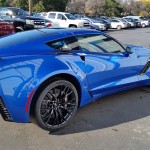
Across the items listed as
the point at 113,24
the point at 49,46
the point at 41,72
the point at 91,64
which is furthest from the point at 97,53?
the point at 113,24

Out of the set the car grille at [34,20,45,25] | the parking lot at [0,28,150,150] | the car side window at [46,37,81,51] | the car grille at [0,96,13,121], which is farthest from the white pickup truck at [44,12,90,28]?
the car grille at [0,96,13,121]

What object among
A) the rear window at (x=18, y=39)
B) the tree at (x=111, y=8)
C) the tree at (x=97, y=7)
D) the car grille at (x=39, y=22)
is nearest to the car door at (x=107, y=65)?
the rear window at (x=18, y=39)

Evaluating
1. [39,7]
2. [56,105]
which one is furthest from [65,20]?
[56,105]

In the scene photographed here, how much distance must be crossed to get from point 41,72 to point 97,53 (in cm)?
120

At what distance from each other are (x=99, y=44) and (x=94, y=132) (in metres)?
1.52

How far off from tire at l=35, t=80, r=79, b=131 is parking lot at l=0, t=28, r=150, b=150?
15 cm

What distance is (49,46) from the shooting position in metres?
4.00

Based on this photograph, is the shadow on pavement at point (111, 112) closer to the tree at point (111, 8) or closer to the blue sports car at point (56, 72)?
the blue sports car at point (56, 72)

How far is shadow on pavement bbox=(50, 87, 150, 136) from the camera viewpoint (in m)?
4.14

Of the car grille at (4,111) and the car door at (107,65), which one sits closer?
the car grille at (4,111)

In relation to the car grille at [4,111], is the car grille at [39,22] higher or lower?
lower

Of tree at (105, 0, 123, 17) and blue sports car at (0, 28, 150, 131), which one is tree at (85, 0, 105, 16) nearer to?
tree at (105, 0, 123, 17)

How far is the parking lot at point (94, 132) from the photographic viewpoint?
355cm

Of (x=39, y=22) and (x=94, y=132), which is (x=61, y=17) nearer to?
(x=39, y=22)
